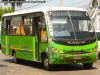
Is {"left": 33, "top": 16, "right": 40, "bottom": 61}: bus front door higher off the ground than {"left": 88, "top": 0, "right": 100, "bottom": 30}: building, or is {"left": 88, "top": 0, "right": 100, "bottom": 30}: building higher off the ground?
{"left": 88, "top": 0, "right": 100, "bottom": 30}: building

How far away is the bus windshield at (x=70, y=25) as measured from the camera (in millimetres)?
16188

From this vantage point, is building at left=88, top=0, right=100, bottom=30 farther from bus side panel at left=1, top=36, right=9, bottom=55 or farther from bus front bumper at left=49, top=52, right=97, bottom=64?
bus front bumper at left=49, top=52, right=97, bottom=64

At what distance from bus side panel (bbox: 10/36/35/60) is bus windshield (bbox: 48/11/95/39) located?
1.96 metres

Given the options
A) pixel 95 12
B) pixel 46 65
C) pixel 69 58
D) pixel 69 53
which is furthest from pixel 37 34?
pixel 95 12

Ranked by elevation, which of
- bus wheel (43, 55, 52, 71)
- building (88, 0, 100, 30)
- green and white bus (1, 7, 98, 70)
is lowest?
bus wheel (43, 55, 52, 71)

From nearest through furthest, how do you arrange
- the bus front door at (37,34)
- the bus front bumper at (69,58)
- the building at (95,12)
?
the bus front bumper at (69,58) → the bus front door at (37,34) → the building at (95,12)

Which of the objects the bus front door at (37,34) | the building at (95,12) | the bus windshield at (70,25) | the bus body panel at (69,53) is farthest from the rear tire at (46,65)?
the building at (95,12)

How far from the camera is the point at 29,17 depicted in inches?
736

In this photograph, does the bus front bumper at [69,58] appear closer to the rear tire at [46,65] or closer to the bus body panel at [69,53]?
the bus body panel at [69,53]

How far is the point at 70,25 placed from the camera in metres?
16.5

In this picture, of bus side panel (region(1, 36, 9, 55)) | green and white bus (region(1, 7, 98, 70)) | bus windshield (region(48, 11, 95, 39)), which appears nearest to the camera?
green and white bus (region(1, 7, 98, 70))

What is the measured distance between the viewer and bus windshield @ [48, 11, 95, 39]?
53.1 feet

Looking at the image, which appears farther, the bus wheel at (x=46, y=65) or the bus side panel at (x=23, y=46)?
the bus side panel at (x=23, y=46)

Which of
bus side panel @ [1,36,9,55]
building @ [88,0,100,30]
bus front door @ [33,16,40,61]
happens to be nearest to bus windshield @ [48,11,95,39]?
bus front door @ [33,16,40,61]
